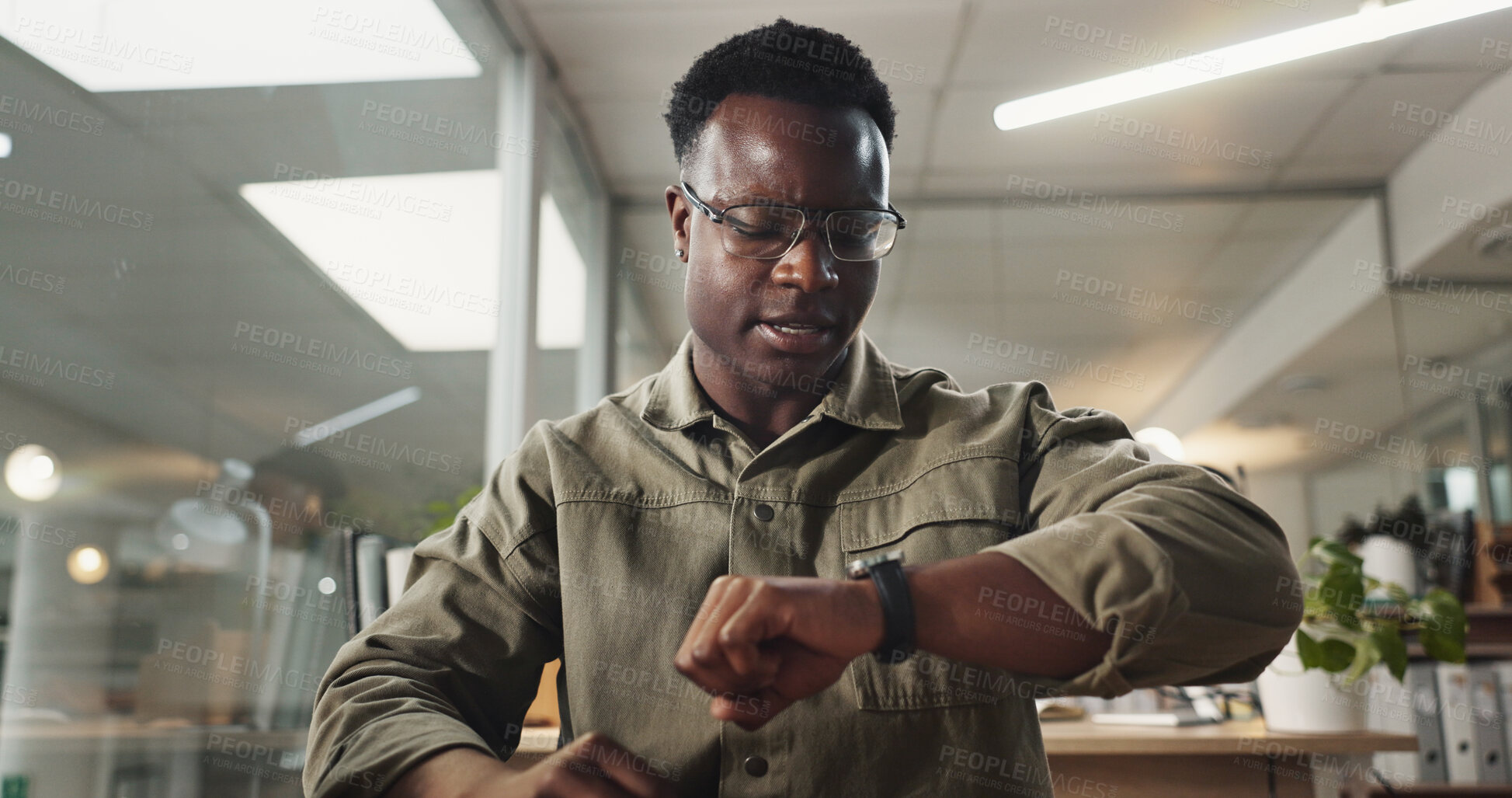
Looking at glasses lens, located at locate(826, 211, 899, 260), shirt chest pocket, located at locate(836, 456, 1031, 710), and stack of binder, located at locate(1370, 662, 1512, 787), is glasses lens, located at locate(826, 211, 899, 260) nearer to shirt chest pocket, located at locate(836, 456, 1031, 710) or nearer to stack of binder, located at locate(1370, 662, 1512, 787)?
shirt chest pocket, located at locate(836, 456, 1031, 710)

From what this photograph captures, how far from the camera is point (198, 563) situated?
5.10 feet

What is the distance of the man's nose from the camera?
1.01 m

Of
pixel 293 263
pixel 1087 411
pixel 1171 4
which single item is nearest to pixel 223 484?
pixel 293 263

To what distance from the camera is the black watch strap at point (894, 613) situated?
69cm

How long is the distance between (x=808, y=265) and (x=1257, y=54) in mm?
2371

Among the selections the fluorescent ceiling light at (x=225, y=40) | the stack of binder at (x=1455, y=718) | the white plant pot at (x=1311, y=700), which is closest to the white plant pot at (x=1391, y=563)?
the stack of binder at (x=1455, y=718)

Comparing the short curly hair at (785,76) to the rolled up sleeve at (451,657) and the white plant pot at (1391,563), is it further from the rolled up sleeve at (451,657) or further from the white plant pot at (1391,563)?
the white plant pot at (1391,563)

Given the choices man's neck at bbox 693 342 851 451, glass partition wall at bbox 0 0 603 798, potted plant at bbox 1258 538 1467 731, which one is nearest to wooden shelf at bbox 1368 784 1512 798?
potted plant at bbox 1258 538 1467 731

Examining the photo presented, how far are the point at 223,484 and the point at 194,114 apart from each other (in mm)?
577

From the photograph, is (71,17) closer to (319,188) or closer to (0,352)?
(0,352)

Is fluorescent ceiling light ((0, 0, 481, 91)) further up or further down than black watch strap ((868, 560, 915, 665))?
further up

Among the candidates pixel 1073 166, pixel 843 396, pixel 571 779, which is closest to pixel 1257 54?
pixel 1073 166

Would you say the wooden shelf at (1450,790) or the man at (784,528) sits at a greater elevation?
the man at (784,528)

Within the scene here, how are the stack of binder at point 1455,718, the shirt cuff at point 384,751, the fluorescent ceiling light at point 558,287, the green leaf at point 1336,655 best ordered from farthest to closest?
the fluorescent ceiling light at point 558,287
the stack of binder at point 1455,718
the green leaf at point 1336,655
the shirt cuff at point 384,751
